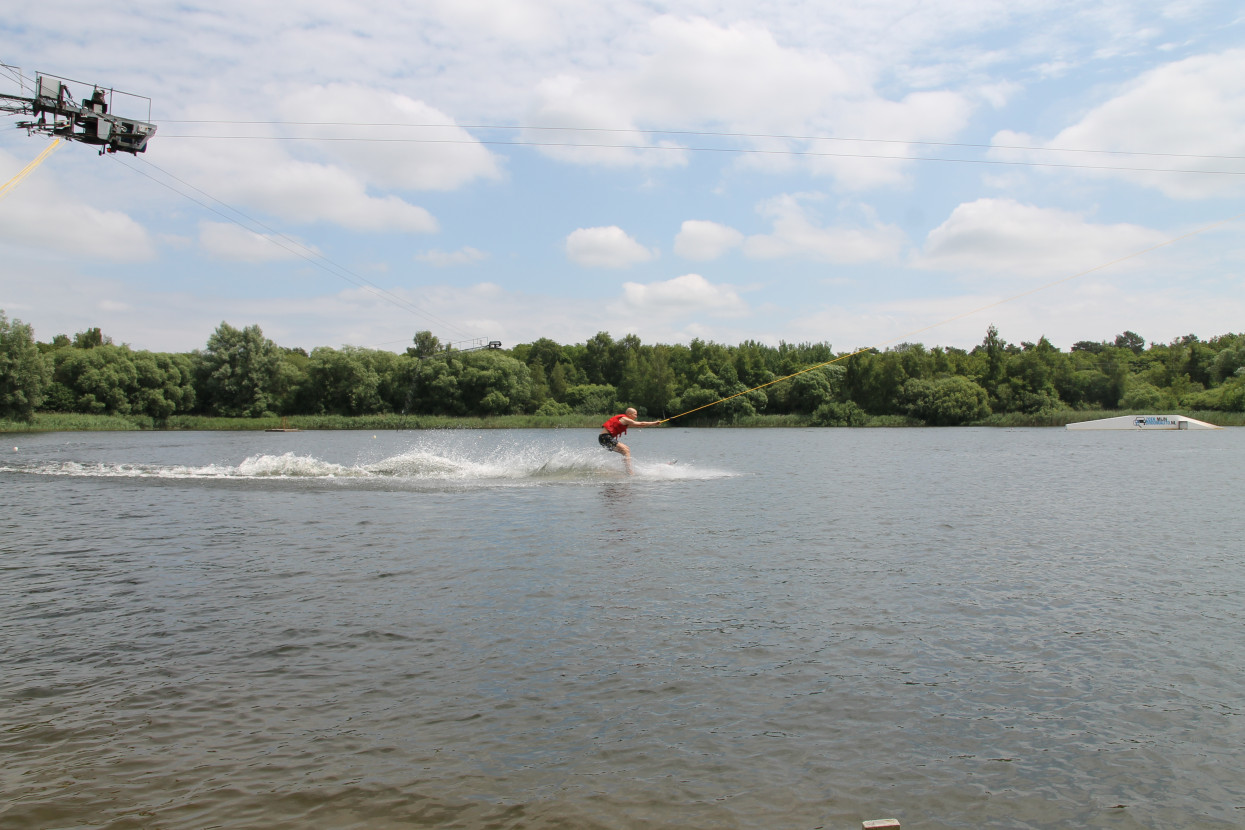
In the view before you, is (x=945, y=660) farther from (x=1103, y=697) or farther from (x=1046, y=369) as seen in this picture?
(x=1046, y=369)

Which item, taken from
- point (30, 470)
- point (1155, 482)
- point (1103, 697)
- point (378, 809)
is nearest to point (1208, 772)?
point (1103, 697)

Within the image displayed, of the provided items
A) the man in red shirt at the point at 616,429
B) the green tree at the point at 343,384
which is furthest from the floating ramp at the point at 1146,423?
the green tree at the point at 343,384

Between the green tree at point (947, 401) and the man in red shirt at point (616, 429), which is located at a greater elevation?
the green tree at point (947, 401)

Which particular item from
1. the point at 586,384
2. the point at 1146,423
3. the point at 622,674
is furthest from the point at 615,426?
the point at 586,384

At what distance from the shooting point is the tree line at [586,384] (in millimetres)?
84812

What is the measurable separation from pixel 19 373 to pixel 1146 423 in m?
111

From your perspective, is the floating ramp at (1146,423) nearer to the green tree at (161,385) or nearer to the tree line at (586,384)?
A: the tree line at (586,384)

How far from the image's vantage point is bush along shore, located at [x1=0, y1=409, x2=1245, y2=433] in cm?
7962

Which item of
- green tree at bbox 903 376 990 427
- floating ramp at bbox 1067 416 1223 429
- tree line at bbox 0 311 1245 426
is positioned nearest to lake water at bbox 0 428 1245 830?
tree line at bbox 0 311 1245 426

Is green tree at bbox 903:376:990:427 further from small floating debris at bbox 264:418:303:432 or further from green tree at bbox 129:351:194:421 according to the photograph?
green tree at bbox 129:351:194:421

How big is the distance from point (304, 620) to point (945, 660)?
751 cm

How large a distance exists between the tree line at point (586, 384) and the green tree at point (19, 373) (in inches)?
4.7

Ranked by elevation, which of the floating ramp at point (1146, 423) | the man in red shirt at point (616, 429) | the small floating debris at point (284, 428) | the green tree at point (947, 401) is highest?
the green tree at point (947, 401)

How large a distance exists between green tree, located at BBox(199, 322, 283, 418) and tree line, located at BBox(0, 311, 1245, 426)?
142mm
